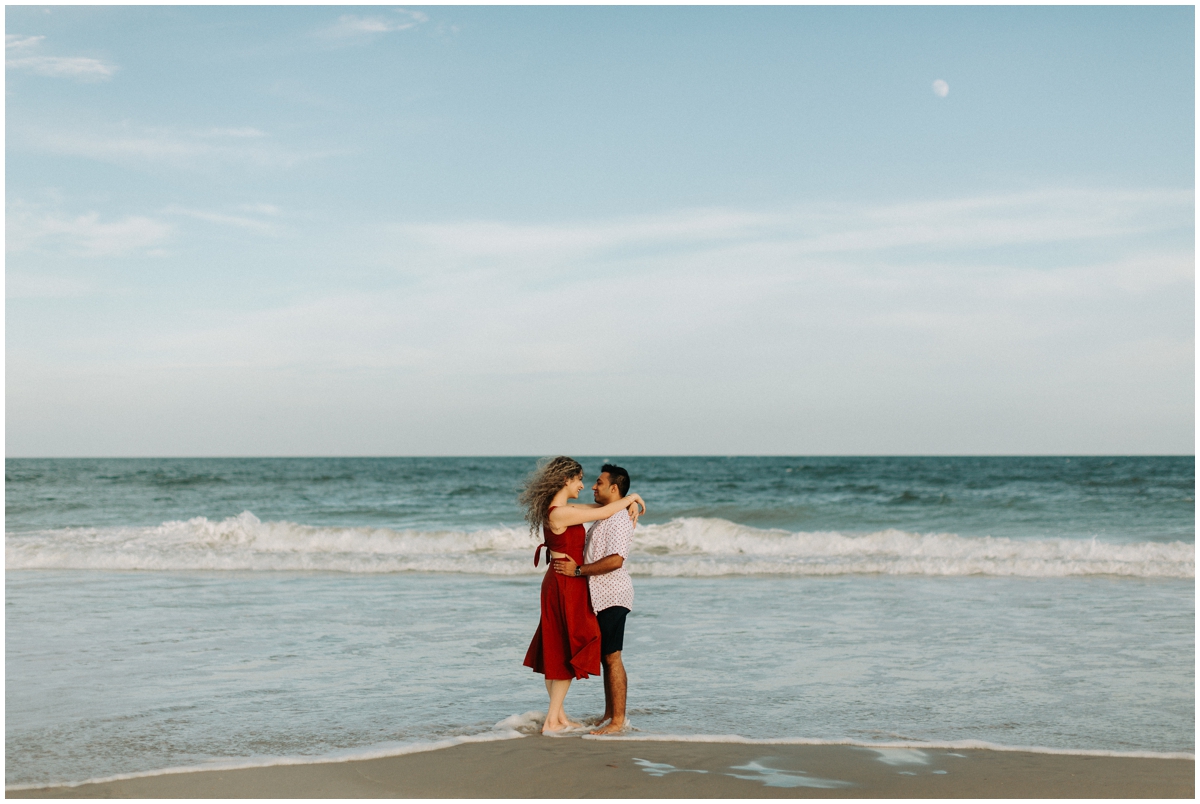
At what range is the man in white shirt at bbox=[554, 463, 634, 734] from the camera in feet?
18.8

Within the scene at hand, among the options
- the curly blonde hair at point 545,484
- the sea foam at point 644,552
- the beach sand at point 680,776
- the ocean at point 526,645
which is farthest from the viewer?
the sea foam at point 644,552

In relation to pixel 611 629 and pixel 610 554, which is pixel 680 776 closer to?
pixel 611 629

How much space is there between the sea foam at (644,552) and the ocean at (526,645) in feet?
0.26

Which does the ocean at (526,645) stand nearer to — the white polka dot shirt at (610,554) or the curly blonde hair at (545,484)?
the white polka dot shirt at (610,554)

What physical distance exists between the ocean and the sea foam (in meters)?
0.08

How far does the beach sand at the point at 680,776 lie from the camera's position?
471cm

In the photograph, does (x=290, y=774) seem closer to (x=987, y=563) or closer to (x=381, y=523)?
(x=987, y=563)

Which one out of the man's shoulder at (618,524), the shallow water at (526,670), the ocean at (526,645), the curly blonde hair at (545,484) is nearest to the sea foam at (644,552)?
the ocean at (526,645)

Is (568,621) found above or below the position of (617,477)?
below

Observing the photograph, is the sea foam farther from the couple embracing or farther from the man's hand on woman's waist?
the man's hand on woman's waist

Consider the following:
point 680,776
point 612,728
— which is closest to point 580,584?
point 612,728

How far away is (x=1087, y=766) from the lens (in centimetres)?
515

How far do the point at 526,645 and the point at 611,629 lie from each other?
3004 millimetres

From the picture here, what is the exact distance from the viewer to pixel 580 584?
5.81 m
